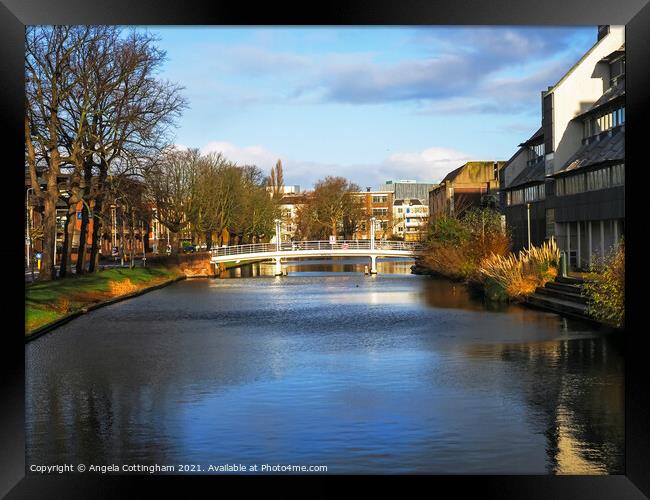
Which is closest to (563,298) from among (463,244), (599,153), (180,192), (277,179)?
(599,153)

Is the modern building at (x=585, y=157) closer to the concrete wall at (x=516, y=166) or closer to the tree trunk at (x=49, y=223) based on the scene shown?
the concrete wall at (x=516, y=166)

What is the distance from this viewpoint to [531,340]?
81.9 feet

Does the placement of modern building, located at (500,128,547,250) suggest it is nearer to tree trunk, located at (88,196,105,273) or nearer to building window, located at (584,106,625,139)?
building window, located at (584,106,625,139)

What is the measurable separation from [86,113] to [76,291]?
780cm

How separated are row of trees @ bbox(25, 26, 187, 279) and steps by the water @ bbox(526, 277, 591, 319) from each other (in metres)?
18.3

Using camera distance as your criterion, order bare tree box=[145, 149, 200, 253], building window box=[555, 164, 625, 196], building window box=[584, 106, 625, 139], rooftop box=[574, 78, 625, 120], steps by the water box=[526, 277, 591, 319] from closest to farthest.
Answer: steps by the water box=[526, 277, 591, 319] < building window box=[555, 164, 625, 196] < rooftop box=[574, 78, 625, 120] < building window box=[584, 106, 625, 139] < bare tree box=[145, 149, 200, 253]

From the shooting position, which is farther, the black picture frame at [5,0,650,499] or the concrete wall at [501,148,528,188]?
the concrete wall at [501,148,528,188]

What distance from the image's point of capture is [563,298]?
33531 millimetres

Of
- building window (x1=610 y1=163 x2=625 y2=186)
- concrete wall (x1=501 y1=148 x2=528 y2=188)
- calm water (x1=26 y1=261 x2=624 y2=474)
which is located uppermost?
concrete wall (x1=501 y1=148 x2=528 y2=188)

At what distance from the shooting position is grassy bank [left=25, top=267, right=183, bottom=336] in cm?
2969

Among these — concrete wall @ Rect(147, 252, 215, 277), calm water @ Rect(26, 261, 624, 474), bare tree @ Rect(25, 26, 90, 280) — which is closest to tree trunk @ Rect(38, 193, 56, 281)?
bare tree @ Rect(25, 26, 90, 280)

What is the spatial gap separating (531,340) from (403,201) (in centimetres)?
16542
